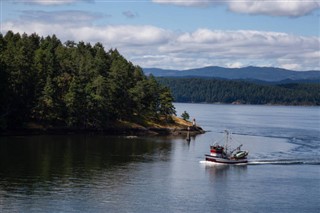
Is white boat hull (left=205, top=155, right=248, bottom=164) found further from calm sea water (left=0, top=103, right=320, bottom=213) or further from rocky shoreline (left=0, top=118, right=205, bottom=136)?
rocky shoreline (left=0, top=118, right=205, bottom=136)

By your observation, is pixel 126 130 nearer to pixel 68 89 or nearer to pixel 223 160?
pixel 68 89

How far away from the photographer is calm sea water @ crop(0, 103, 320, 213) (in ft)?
209

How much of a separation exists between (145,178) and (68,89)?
6500 cm

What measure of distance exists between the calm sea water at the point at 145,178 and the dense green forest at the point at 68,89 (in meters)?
9.34

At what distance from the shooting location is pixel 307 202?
222 feet

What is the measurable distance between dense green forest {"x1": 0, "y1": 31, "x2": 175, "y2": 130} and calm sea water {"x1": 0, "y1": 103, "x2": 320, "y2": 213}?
9.34m

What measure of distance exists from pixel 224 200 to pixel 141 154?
39.3 meters

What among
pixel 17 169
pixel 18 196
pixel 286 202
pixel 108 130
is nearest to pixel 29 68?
pixel 108 130

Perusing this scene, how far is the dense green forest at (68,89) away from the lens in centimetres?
12900

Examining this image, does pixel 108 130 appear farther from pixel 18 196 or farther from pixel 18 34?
pixel 18 196

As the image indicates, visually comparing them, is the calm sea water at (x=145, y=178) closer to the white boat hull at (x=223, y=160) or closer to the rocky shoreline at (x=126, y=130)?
the white boat hull at (x=223, y=160)

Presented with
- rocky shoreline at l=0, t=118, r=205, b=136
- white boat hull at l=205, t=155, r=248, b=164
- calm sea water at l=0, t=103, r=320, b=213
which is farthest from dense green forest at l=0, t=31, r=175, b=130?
white boat hull at l=205, t=155, r=248, b=164

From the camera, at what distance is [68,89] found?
458 ft

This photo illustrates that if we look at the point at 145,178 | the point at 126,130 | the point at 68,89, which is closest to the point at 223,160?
the point at 145,178
